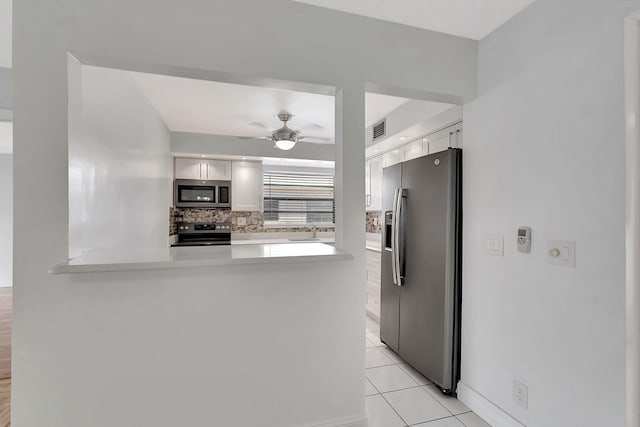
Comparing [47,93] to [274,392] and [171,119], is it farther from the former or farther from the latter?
[171,119]

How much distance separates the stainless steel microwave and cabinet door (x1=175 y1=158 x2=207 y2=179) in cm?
6

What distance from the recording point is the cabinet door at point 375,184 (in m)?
3.99

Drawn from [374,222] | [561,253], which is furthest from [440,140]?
[374,222]

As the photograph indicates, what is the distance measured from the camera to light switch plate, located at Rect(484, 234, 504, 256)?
1.92m

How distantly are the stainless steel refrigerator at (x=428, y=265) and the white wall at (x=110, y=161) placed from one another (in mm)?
2134

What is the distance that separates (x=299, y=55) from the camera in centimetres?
174

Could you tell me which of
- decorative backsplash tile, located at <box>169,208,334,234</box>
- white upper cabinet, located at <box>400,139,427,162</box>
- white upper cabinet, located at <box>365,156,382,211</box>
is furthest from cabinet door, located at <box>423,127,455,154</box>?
decorative backsplash tile, located at <box>169,208,334,234</box>

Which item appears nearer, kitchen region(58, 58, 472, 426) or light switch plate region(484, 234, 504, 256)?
light switch plate region(484, 234, 504, 256)

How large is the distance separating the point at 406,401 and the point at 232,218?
3949mm

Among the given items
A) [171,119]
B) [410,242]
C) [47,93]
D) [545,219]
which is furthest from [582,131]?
[171,119]

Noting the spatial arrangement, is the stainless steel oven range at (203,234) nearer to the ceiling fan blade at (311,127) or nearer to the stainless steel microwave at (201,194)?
the stainless steel microwave at (201,194)

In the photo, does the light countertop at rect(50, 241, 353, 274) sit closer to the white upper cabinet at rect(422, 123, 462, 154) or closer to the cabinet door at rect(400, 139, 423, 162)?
the white upper cabinet at rect(422, 123, 462, 154)

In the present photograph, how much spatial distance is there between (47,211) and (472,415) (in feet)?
8.70

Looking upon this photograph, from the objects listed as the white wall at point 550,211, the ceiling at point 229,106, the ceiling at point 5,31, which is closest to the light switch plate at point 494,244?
the white wall at point 550,211
